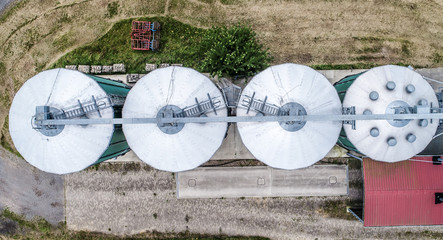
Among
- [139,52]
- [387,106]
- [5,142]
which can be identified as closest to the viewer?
[387,106]

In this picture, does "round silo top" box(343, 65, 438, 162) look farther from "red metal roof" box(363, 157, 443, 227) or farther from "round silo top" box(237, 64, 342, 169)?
"red metal roof" box(363, 157, 443, 227)

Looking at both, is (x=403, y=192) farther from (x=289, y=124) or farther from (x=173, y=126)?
(x=173, y=126)

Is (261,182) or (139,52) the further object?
(139,52)

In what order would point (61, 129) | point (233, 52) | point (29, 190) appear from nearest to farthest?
point (61, 129), point (233, 52), point (29, 190)

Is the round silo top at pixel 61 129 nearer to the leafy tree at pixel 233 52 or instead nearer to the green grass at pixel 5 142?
the green grass at pixel 5 142

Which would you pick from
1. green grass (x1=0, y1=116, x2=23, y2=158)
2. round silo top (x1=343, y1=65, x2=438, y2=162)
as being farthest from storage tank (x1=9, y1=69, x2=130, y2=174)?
round silo top (x1=343, y1=65, x2=438, y2=162)

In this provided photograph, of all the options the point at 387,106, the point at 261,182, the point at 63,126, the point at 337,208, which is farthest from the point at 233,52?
the point at 337,208
